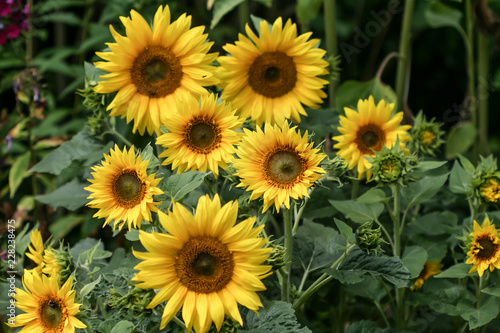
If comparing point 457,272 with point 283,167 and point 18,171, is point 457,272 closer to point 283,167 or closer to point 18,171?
point 283,167

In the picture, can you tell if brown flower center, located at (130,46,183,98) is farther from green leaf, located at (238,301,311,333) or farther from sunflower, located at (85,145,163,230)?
green leaf, located at (238,301,311,333)

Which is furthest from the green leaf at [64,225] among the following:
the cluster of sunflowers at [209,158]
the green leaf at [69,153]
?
the cluster of sunflowers at [209,158]

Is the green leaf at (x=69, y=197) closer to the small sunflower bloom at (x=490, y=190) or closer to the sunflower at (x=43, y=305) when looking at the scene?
the sunflower at (x=43, y=305)

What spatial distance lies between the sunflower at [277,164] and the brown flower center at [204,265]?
8 centimetres

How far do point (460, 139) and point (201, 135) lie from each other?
2.45ft

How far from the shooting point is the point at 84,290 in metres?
0.72

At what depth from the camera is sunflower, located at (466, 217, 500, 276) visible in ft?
2.58

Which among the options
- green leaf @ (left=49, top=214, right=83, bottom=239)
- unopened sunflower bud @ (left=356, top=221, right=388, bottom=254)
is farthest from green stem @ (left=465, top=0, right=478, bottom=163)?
green leaf @ (left=49, top=214, right=83, bottom=239)

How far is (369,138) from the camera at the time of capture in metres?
0.93

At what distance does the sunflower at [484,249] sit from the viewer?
2.58 ft

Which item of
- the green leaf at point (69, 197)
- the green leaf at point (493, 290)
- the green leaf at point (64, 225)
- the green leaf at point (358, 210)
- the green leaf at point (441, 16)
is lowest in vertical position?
the green leaf at point (64, 225)

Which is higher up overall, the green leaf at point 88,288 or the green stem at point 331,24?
the green stem at point 331,24

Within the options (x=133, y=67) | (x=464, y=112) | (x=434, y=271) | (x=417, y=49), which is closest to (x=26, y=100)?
(x=133, y=67)

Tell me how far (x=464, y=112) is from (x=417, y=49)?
2.00 feet
